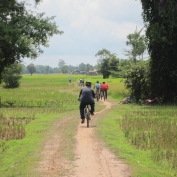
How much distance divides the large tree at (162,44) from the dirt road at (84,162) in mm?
16657

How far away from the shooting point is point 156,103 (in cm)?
2822

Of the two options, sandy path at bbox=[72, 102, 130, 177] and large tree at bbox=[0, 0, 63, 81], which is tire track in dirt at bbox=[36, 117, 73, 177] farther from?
large tree at bbox=[0, 0, 63, 81]

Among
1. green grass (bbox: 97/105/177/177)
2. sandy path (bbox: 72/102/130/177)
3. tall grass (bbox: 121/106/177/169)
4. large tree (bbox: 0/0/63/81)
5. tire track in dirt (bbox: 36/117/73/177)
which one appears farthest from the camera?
large tree (bbox: 0/0/63/81)

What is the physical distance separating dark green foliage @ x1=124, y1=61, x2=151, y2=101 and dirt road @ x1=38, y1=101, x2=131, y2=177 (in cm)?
1799

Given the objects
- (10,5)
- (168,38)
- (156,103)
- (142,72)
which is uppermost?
(10,5)

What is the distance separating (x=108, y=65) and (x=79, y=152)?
313 ft

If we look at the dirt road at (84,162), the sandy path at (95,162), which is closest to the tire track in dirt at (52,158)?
the dirt road at (84,162)

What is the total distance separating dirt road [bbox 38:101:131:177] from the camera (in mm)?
8141

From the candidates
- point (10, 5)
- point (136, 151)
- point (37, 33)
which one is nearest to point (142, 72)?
point (37, 33)

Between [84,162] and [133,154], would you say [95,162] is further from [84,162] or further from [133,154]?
[133,154]

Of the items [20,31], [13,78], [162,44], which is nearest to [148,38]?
[162,44]

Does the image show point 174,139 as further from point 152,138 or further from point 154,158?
point 154,158

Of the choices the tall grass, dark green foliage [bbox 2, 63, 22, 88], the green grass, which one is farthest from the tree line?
dark green foliage [bbox 2, 63, 22, 88]

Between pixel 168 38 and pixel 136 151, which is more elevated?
pixel 168 38
